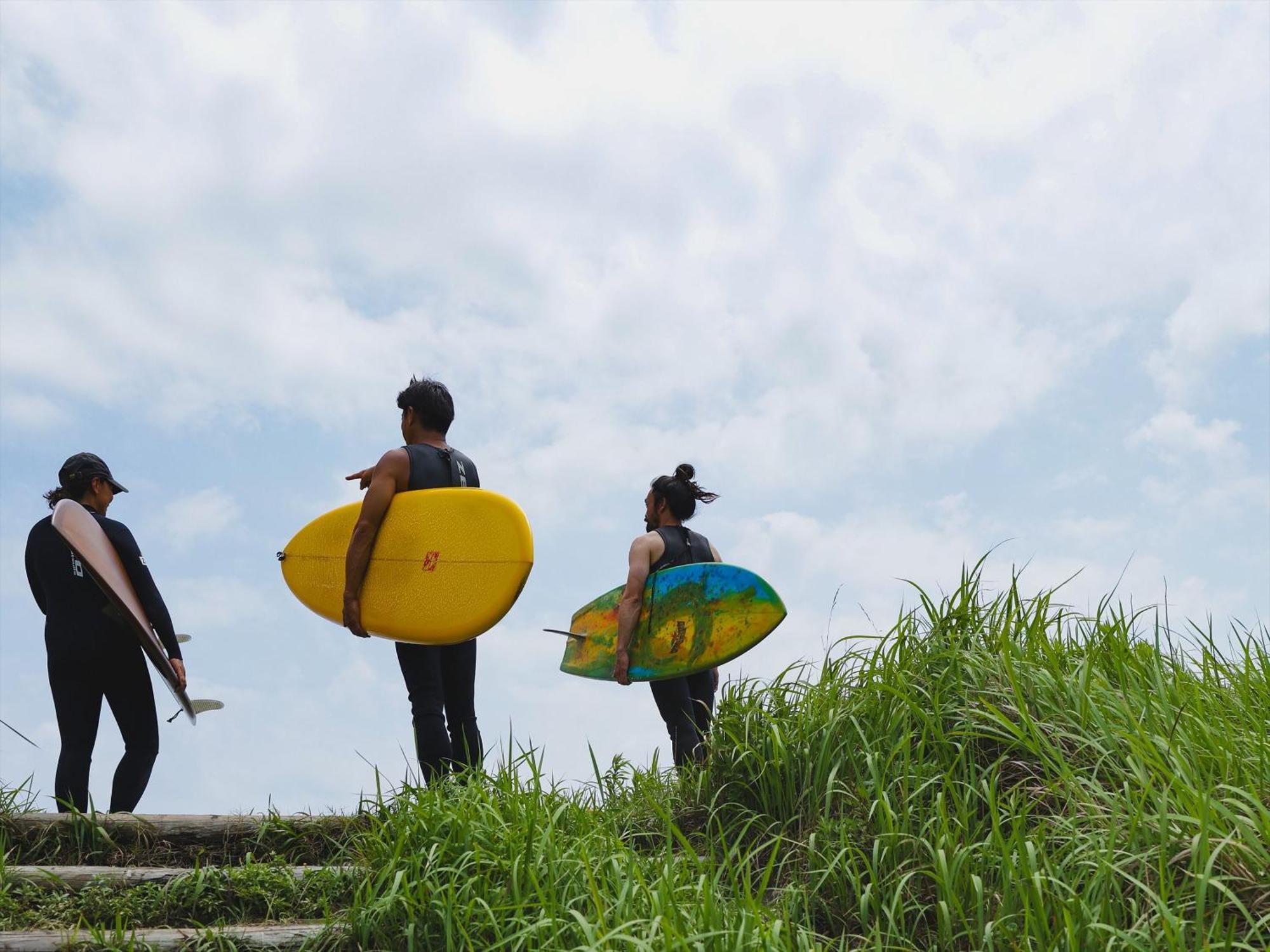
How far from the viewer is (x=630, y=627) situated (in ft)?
15.6

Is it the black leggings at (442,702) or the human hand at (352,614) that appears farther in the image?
the human hand at (352,614)

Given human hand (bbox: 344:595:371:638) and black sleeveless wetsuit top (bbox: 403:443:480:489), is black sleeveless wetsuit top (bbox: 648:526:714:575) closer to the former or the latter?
black sleeveless wetsuit top (bbox: 403:443:480:489)

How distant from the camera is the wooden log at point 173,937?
110 inches

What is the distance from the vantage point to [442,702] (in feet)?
13.3

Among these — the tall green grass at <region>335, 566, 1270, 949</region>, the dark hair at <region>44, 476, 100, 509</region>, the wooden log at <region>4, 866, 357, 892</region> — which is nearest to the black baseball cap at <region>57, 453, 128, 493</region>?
the dark hair at <region>44, 476, 100, 509</region>

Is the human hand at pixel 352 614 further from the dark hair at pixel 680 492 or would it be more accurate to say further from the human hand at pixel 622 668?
the dark hair at pixel 680 492

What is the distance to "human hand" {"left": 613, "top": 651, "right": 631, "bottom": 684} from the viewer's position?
476 centimetres

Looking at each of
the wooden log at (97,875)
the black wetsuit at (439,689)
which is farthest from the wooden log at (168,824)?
the black wetsuit at (439,689)

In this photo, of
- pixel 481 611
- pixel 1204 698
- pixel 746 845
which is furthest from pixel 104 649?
pixel 1204 698

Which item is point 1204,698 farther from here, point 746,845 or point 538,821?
point 538,821

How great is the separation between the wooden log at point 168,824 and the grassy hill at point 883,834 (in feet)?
0.21

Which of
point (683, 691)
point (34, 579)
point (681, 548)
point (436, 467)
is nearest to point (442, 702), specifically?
point (436, 467)

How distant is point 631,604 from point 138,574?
7.12ft

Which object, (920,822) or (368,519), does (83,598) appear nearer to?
(368,519)
